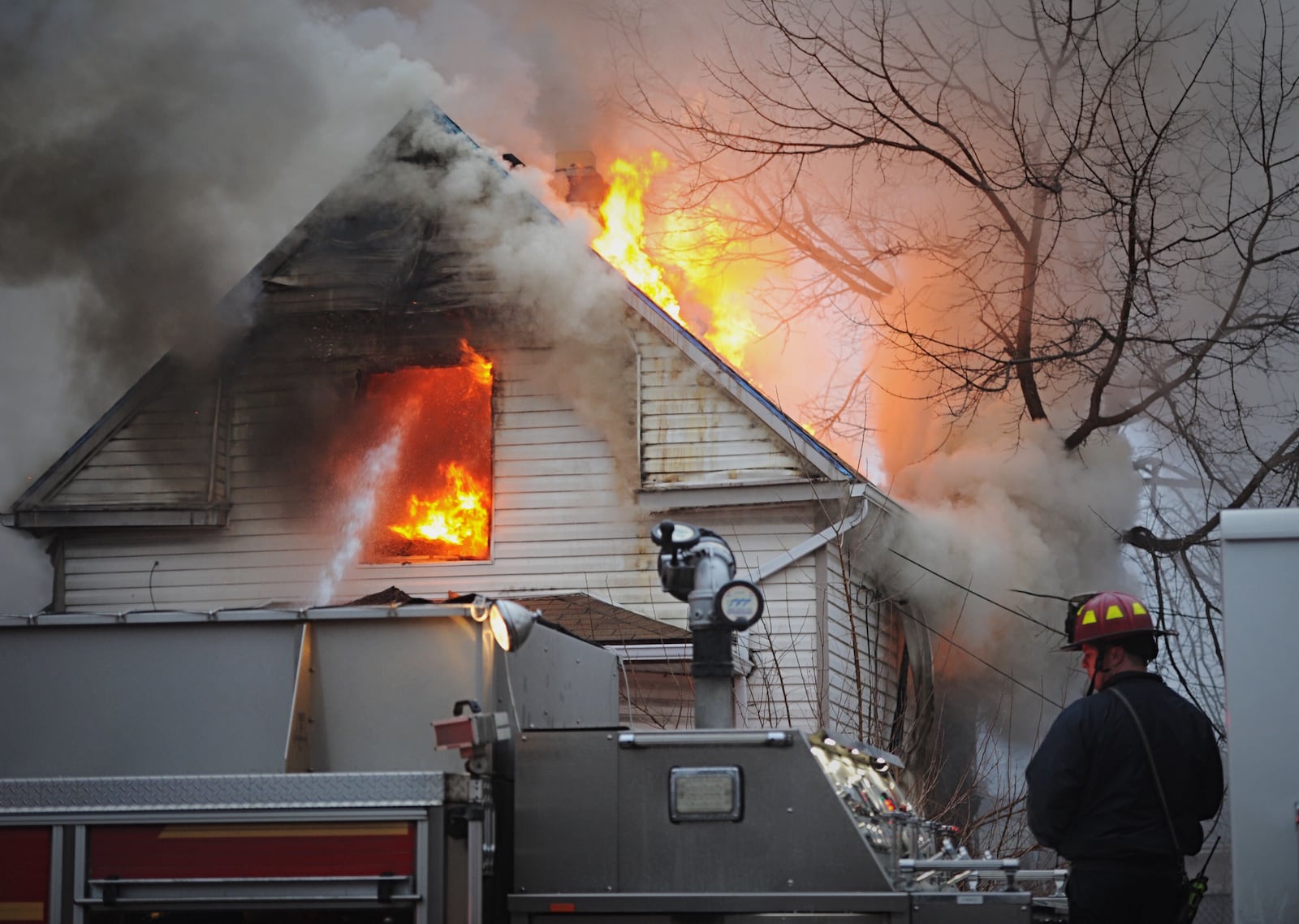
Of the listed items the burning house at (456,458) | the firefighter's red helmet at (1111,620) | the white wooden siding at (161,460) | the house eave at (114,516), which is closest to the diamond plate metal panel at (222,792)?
the firefighter's red helmet at (1111,620)

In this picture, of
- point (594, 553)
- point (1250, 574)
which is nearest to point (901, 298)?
point (594, 553)

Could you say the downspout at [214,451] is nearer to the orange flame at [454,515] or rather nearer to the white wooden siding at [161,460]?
the white wooden siding at [161,460]

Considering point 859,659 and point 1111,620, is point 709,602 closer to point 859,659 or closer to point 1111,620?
point 1111,620

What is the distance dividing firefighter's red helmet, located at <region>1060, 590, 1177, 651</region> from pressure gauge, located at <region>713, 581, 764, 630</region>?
1.23 metres

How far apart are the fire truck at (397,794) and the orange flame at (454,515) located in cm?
763

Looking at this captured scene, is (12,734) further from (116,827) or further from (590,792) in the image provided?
(590,792)

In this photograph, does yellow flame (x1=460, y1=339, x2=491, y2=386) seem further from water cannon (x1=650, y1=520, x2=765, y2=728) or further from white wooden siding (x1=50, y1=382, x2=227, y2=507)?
water cannon (x1=650, y1=520, x2=765, y2=728)

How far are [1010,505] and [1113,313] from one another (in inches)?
83.9

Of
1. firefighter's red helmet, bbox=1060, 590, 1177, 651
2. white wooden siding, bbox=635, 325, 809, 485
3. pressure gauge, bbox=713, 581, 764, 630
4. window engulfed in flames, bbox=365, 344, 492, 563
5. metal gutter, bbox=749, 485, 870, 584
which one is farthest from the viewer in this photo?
window engulfed in flames, bbox=365, 344, 492, 563

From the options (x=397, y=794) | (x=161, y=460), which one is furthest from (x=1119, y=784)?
(x=161, y=460)

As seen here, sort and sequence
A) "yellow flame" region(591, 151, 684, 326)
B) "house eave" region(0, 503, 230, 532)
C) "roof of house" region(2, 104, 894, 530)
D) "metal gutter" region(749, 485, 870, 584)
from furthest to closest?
"yellow flame" region(591, 151, 684, 326)
"house eave" region(0, 503, 230, 532)
"roof of house" region(2, 104, 894, 530)
"metal gutter" region(749, 485, 870, 584)

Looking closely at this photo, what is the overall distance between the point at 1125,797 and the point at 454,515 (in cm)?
902

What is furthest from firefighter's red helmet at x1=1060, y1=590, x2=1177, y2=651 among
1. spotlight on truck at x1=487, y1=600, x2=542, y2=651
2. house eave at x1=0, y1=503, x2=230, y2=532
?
house eave at x1=0, y1=503, x2=230, y2=532

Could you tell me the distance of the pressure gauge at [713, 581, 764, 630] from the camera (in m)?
5.69
